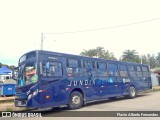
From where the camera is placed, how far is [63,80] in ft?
43.3

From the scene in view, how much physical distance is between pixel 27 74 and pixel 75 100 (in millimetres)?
3055

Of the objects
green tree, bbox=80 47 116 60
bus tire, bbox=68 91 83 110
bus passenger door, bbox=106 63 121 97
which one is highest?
green tree, bbox=80 47 116 60

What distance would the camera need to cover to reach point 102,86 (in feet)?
52.6

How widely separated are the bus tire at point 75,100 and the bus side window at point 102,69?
8.54ft

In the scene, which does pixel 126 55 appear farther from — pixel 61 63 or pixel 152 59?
pixel 61 63

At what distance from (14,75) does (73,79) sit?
10.3 ft

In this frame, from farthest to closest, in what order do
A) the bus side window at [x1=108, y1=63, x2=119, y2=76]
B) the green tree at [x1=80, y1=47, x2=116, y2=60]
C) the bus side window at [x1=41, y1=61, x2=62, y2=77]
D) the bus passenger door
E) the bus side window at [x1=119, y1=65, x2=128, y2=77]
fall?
1. the green tree at [x1=80, y1=47, x2=116, y2=60]
2. the bus side window at [x1=119, y1=65, x2=128, y2=77]
3. the bus side window at [x1=108, y1=63, x2=119, y2=76]
4. the bus passenger door
5. the bus side window at [x1=41, y1=61, x2=62, y2=77]

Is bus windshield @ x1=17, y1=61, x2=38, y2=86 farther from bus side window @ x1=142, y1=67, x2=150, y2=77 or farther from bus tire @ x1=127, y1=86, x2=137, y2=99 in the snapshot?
bus side window @ x1=142, y1=67, x2=150, y2=77

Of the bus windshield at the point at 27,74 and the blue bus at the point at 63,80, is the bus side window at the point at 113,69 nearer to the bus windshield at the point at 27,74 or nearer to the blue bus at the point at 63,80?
the blue bus at the point at 63,80

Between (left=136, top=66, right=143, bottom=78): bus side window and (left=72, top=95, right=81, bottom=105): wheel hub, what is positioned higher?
(left=136, top=66, right=143, bottom=78): bus side window

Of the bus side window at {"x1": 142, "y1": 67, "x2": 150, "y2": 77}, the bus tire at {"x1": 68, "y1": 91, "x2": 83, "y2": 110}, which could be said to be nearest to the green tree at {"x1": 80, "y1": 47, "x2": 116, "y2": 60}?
the bus side window at {"x1": 142, "y1": 67, "x2": 150, "y2": 77}

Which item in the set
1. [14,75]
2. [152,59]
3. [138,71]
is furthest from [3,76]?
[152,59]

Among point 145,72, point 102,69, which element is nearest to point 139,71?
point 145,72

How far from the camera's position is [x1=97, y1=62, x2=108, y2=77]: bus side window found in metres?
16.1
